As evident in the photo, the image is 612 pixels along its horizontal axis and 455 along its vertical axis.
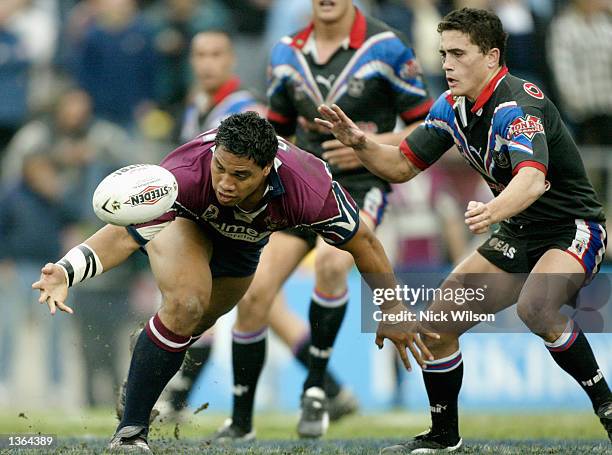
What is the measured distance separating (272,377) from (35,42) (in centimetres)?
471

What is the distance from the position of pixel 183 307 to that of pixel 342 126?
4.27ft

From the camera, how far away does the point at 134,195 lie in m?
5.61

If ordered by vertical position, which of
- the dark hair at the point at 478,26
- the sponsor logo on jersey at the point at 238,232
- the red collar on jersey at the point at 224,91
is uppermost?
the red collar on jersey at the point at 224,91

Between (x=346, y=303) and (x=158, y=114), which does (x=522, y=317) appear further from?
(x=158, y=114)

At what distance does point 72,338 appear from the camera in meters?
10.9

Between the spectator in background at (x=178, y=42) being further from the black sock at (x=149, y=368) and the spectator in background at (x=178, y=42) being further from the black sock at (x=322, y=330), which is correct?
the black sock at (x=149, y=368)

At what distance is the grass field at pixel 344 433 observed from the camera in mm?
6383

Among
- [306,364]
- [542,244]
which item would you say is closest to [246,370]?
[306,364]

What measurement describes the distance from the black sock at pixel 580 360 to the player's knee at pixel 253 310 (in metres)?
2.04

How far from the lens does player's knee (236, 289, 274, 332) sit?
7.73 m

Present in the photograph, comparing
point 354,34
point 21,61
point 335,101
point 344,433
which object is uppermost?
point 21,61

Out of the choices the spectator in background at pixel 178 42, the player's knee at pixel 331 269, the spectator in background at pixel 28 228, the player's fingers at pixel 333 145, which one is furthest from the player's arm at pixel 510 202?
the spectator in background at pixel 178 42

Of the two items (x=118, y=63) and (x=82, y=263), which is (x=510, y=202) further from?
(x=118, y=63)

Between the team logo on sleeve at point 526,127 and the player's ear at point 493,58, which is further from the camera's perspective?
the player's ear at point 493,58
